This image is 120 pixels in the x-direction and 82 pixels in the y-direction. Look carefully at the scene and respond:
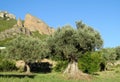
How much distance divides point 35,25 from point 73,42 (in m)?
132

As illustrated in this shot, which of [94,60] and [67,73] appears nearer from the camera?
[67,73]

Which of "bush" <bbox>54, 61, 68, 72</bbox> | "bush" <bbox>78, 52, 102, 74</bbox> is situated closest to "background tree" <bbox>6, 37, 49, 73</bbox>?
"bush" <bbox>54, 61, 68, 72</bbox>

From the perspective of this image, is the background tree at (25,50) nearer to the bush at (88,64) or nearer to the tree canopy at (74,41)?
the bush at (88,64)

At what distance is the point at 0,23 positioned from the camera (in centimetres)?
16425

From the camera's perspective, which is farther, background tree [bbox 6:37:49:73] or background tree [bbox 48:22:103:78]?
background tree [bbox 6:37:49:73]

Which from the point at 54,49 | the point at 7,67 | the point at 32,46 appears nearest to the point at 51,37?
the point at 54,49

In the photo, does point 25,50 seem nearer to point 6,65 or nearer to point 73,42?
point 6,65

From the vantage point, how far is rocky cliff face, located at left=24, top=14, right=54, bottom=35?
6811 inches

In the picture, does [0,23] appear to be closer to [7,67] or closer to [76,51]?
[7,67]

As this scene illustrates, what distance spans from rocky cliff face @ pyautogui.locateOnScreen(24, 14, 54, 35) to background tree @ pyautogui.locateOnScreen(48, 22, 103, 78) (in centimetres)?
12213

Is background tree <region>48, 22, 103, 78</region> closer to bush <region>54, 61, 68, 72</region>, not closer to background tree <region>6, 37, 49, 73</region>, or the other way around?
background tree <region>6, 37, 49, 73</region>

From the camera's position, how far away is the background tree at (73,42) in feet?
151

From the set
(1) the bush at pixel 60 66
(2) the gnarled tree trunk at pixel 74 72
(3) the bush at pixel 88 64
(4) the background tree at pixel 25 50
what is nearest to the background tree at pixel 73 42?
(2) the gnarled tree trunk at pixel 74 72

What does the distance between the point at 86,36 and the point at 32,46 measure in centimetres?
1597
